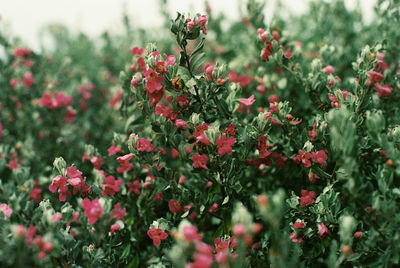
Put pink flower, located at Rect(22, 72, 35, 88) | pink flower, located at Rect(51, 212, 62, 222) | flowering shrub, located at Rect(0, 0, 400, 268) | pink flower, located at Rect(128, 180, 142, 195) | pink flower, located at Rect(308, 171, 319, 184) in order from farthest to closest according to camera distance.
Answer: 1. pink flower, located at Rect(22, 72, 35, 88)
2. pink flower, located at Rect(128, 180, 142, 195)
3. pink flower, located at Rect(308, 171, 319, 184)
4. pink flower, located at Rect(51, 212, 62, 222)
5. flowering shrub, located at Rect(0, 0, 400, 268)

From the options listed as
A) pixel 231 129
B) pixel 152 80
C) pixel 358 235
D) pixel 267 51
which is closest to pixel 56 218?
pixel 152 80

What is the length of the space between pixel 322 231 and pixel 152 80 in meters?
1.16

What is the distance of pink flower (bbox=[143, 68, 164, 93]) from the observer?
1.83 meters

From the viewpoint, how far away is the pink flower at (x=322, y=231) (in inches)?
68.2

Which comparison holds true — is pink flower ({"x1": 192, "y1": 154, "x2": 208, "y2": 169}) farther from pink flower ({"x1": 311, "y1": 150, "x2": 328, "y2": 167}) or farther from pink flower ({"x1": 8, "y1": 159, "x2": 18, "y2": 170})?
pink flower ({"x1": 8, "y1": 159, "x2": 18, "y2": 170})

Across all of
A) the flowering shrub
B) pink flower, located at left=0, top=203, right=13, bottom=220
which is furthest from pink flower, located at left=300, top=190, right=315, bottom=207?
pink flower, located at left=0, top=203, right=13, bottom=220

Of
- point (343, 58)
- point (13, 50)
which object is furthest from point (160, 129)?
point (13, 50)

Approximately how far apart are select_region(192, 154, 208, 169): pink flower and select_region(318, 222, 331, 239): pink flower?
65 cm

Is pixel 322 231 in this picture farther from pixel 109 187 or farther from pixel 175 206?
pixel 109 187

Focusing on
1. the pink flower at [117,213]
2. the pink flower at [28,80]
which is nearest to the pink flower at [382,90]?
the pink flower at [117,213]

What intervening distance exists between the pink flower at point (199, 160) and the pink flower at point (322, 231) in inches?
25.6

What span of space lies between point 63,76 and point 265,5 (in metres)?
2.57

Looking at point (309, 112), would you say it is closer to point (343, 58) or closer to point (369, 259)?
point (343, 58)

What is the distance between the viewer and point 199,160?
1.82 m
